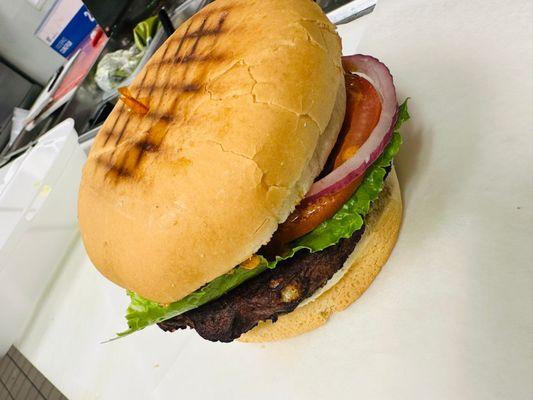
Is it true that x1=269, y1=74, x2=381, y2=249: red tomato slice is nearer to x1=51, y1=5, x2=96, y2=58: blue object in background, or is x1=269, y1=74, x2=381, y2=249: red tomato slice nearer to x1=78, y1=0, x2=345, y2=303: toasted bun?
x1=78, y1=0, x2=345, y2=303: toasted bun

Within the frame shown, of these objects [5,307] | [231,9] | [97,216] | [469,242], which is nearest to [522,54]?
[469,242]

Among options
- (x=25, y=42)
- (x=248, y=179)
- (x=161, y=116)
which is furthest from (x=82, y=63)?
(x=248, y=179)

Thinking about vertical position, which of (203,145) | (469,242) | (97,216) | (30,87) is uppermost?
(203,145)

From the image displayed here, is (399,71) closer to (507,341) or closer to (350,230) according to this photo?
(350,230)

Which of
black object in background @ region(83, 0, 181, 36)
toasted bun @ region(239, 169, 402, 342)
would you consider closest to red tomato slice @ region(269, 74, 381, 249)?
toasted bun @ region(239, 169, 402, 342)

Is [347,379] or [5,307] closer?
Result: [347,379]

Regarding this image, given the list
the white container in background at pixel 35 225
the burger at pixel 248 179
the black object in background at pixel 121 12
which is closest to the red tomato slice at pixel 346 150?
the burger at pixel 248 179
